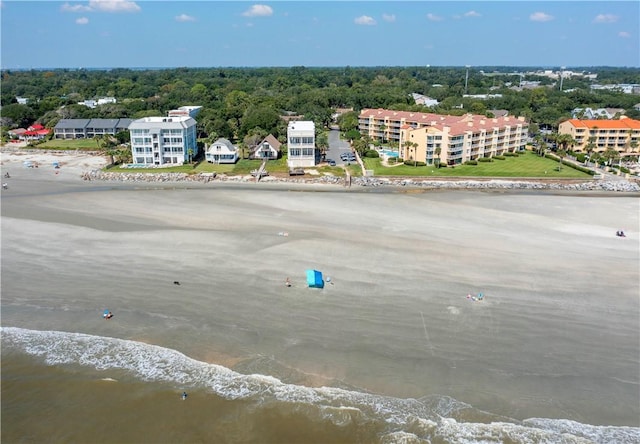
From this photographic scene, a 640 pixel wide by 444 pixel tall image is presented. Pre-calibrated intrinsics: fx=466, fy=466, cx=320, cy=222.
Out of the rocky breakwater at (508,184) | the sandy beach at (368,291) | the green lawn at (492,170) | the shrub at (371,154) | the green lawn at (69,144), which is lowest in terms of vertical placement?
the sandy beach at (368,291)

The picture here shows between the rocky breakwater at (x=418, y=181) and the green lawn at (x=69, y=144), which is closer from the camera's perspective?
the rocky breakwater at (x=418, y=181)

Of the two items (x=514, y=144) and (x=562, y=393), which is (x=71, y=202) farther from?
(x=514, y=144)

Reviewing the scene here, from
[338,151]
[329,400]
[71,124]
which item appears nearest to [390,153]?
[338,151]

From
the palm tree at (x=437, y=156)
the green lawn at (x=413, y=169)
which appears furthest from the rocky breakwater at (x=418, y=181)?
the palm tree at (x=437, y=156)

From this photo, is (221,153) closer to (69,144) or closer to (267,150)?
(267,150)

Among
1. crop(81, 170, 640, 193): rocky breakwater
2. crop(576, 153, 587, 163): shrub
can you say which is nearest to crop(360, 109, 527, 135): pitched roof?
crop(576, 153, 587, 163): shrub

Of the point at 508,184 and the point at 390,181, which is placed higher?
the point at 390,181

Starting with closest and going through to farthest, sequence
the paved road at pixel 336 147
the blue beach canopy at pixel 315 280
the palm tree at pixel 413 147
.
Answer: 1. the blue beach canopy at pixel 315 280
2. the palm tree at pixel 413 147
3. the paved road at pixel 336 147

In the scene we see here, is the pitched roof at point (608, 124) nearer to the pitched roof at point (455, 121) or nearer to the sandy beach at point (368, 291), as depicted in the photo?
the pitched roof at point (455, 121)
